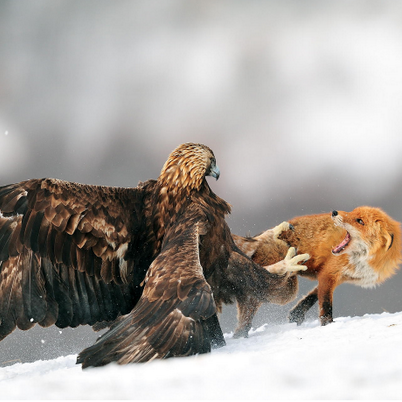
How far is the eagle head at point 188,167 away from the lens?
5.06 metres

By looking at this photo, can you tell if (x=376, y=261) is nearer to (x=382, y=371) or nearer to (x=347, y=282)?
A: (x=347, y=282)

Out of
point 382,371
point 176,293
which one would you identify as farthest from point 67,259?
point 382,371

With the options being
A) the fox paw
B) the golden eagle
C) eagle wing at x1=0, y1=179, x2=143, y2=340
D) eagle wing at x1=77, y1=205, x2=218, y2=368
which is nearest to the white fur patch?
the fox paw

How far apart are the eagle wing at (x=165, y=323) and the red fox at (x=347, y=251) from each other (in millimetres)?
1827

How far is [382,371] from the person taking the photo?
297 cm

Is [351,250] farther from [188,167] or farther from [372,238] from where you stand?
[188,167]

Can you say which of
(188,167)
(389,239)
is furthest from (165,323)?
(389,239)

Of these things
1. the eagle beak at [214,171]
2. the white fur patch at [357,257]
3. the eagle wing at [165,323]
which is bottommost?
the white fur patch at [357,257]

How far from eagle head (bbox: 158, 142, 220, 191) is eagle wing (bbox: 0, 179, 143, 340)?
56 centimetres

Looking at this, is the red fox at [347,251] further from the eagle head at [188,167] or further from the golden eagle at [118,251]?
the eagle head at [188,167]

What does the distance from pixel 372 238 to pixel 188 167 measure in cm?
207

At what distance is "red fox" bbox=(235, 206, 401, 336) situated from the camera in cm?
554

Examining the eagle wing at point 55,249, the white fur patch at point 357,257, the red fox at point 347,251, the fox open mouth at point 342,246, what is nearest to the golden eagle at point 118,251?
the eagle wing at point 55,249

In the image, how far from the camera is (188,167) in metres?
5.08
